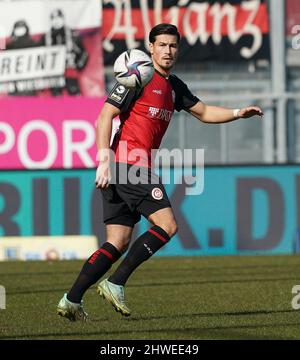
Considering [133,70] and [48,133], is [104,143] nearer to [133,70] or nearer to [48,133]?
[133,70]

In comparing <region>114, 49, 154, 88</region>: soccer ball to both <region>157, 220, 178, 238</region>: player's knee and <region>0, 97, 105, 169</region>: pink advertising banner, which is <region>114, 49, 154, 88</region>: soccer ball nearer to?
<region>157, 220, 178, 238</region>: player's knee

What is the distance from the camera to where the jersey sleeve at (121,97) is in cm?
866

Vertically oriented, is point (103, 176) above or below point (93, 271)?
above

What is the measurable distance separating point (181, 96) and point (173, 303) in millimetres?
2172

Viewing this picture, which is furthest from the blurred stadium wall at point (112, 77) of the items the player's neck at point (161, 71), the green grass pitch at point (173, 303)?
the player's neck at point (161, 71)

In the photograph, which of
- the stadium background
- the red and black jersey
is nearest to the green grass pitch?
the stadium background

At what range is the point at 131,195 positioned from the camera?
8.76 m

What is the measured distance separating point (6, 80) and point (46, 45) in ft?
3.87

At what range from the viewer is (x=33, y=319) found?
9.13 metres

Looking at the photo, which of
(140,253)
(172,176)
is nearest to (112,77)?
(172,176)

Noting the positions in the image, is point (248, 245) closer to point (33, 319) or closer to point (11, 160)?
point (11, 160)

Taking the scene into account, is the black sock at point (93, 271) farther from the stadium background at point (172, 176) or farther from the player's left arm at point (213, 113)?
the player's left arm at point (213, 113)

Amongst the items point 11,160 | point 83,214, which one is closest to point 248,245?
point 83,214

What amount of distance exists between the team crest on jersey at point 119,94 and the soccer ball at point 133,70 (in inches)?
1.5
